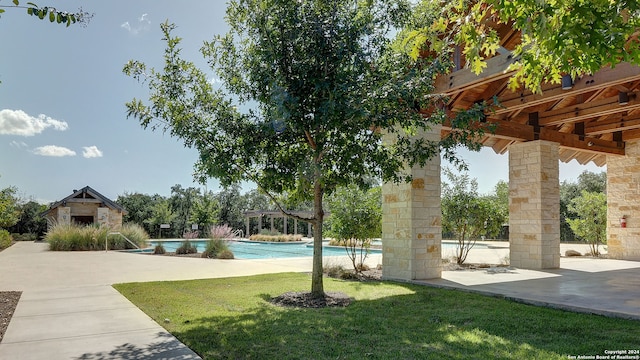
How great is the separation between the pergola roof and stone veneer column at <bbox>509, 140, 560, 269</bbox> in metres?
0.46

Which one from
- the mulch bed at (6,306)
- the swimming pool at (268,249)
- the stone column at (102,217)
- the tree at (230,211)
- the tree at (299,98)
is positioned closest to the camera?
the mulch bed at (6,306)

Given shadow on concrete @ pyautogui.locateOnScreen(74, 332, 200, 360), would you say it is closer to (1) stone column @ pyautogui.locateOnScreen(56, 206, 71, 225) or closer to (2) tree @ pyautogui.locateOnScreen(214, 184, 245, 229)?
(1) stone column @ pyautogui.locateOnScreen(56, 206, 71, 225)

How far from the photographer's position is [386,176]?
604 cm

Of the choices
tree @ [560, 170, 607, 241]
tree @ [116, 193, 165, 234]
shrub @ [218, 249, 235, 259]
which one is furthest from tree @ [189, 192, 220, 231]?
tree @ [560, 170, 607, 241]

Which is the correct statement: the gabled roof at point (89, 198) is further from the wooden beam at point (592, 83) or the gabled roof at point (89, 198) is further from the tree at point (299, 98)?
the wooden beam at point (592, 83)

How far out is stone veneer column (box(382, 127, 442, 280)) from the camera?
7.87 m

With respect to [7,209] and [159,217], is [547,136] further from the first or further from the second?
A: [159,217]

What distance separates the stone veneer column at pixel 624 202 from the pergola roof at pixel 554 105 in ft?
1.15

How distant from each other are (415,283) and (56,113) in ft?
65.5

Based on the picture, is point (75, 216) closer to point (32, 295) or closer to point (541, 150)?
point (32, 295)

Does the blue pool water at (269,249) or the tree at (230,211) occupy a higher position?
the tree at (230,211)

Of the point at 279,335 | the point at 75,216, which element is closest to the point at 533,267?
the point at 279,335

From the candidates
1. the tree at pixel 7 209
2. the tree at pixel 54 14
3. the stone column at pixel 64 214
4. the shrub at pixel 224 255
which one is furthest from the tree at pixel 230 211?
the tree at pixel 54 14

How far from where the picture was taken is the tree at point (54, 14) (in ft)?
9.18
